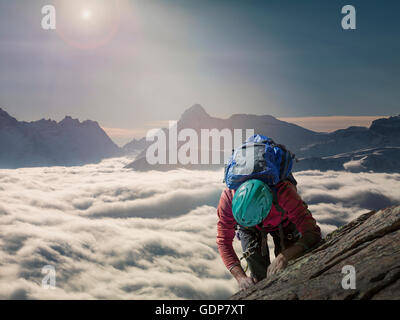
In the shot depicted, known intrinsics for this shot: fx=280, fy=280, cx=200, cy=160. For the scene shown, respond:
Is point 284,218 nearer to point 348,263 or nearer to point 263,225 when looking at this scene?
point 263,225

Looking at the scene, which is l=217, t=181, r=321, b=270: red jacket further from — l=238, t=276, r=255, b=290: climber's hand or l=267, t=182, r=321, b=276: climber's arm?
l=238, t=276, r=255, b=290: climber's hand

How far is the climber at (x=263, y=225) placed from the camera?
4.32 metres

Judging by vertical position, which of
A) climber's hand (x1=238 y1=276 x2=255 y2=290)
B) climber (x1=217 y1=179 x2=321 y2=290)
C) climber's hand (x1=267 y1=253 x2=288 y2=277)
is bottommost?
climber's hand (x1=238 y1=276 x2=255 y2=290)

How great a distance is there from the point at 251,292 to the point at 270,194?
1758 mm

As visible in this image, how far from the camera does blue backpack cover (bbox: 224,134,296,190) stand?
15.1ft

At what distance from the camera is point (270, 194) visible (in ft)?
14.2

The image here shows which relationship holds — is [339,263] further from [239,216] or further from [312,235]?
[239,216]

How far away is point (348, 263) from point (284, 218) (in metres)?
1.50

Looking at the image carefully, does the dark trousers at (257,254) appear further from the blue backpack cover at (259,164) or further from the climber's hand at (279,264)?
the blue backpack cover at (259,164)

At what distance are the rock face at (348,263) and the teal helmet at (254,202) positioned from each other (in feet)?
3.44

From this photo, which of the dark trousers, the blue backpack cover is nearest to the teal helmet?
the blue backpack cover

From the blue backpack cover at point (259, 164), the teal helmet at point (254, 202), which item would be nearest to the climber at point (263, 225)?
the teal helmet at point (254, 202)

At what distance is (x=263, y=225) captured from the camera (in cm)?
538
